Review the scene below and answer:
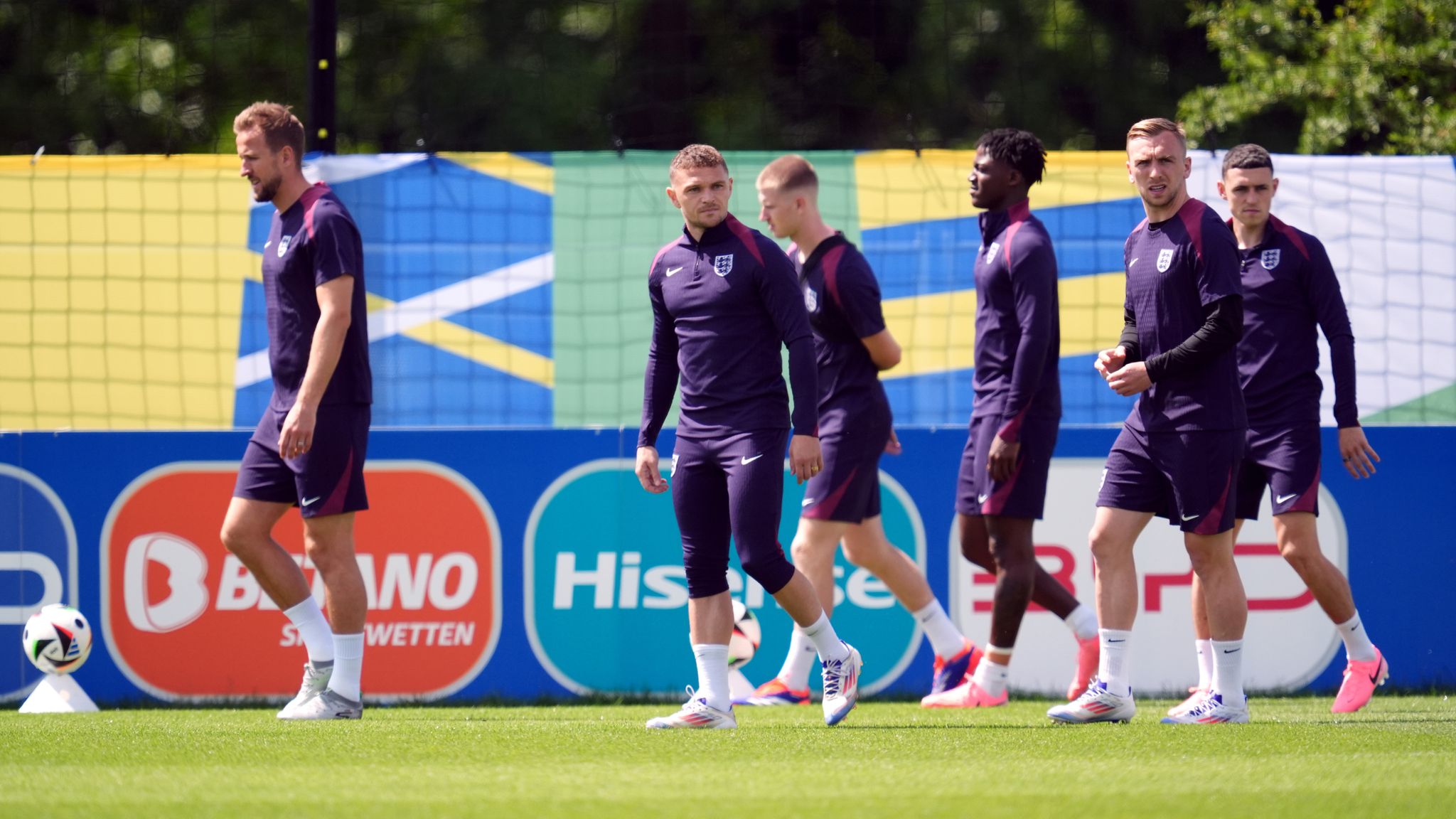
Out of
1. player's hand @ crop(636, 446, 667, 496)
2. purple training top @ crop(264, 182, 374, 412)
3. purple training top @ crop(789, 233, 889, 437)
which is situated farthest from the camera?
purple training top @ crop(789, 233, 889, 437)

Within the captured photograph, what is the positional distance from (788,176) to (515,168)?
301 centimetres

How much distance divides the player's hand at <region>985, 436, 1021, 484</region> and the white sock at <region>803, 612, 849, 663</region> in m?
1.00

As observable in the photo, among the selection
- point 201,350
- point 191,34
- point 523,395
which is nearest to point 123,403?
point 201,350

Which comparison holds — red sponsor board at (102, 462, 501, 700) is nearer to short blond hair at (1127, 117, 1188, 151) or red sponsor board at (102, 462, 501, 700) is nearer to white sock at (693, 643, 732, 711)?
white sock at (693, 643, 732, 711)

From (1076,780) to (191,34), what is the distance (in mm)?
15625

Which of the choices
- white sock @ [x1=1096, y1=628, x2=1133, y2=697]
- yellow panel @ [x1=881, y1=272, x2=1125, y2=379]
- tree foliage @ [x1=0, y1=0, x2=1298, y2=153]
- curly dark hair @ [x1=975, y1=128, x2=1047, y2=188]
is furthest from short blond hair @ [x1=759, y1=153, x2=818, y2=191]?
tree foliage @ [x1=0, y1=0, x2=1298, y2=153]

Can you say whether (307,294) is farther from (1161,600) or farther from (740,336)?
(1161,600)

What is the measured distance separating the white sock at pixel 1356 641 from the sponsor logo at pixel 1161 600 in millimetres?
948

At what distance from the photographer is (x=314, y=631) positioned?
19.6 feet

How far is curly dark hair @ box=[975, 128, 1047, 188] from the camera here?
251 inches

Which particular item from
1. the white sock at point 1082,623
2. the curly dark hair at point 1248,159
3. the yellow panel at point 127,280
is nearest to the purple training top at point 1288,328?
the curly dark hair at point 1248,159

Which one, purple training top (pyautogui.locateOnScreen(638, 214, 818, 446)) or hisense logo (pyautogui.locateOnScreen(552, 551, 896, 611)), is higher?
purple training top (pyautogui.locateOnScreen(638, 214, 818, 446))

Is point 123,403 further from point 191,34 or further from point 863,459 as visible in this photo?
point 191,34

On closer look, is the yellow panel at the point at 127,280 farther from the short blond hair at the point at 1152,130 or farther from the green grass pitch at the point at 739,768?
the short blond hair at the point at 1152,130
